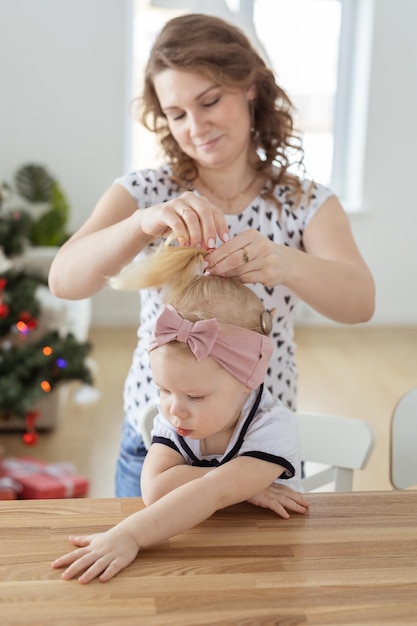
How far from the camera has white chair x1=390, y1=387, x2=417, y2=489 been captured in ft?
5.62

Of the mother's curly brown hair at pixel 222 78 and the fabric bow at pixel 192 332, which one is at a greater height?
the mother's curly brown hair at pixel 222 78

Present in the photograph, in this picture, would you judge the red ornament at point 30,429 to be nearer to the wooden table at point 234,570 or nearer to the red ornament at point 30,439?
the red ornament at point 30,439

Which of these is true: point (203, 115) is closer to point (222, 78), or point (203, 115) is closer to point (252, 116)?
point (222, 78)

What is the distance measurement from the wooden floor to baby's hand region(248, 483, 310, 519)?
204cm

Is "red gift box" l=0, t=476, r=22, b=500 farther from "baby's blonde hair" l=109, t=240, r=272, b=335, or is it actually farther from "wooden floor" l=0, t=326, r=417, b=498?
"baby's blonde hair" l=109, t=240, r=272, b=335

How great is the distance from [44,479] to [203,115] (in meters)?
1.94

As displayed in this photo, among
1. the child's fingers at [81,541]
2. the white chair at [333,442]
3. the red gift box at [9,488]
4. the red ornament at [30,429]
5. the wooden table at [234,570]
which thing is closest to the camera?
the wooden table at [234,570]

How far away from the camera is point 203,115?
166 centimetres

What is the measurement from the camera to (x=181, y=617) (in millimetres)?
974

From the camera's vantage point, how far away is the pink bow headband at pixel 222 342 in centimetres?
115

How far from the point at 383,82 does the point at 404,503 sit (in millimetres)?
5053

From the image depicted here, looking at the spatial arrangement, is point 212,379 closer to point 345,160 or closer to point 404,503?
point 404,503

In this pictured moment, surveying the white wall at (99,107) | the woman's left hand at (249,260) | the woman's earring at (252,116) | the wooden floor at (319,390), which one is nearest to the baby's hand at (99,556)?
the woman's left hand at (249,260)

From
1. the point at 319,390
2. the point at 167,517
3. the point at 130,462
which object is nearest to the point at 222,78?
the point at 130,462
